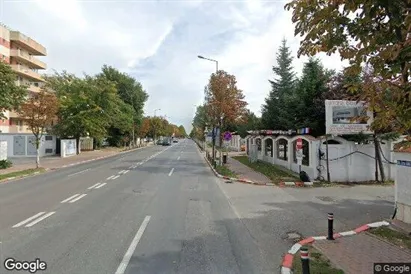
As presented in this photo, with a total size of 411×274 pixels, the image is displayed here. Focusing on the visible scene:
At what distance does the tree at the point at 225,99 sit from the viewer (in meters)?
29.5

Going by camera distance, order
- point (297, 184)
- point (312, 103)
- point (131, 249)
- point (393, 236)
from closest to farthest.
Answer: point (131, 249) < point (393, 236) < point (297, 184) < point (312, 103)

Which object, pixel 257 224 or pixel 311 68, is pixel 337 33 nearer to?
pixel 257 224

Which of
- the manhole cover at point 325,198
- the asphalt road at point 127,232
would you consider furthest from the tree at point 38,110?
the manhole cover at point 325,198

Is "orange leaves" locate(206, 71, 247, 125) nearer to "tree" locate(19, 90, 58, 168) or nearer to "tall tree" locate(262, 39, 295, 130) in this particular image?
"tall tree" locate(262, 39, 295, 130)

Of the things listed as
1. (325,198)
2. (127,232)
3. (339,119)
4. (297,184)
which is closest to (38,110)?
(297,184)

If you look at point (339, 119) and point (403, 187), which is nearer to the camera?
point (403, 187)

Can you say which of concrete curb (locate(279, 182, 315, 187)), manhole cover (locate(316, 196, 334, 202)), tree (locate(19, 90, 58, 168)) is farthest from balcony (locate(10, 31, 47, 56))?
Answer: manhole cover (locate(316, 196, 334, 202))

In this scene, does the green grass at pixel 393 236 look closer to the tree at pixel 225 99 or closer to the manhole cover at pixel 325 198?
the manhole cover at pixel 325 198

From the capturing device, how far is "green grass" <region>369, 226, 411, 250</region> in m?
7.84

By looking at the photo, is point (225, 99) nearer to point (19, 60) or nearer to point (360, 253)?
point (360, 253)

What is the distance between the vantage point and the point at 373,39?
5.74 meters

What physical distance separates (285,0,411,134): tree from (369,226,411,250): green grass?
9.75 feet

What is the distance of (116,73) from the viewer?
241 feet

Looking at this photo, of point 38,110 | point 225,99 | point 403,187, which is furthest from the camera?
point 225,99
